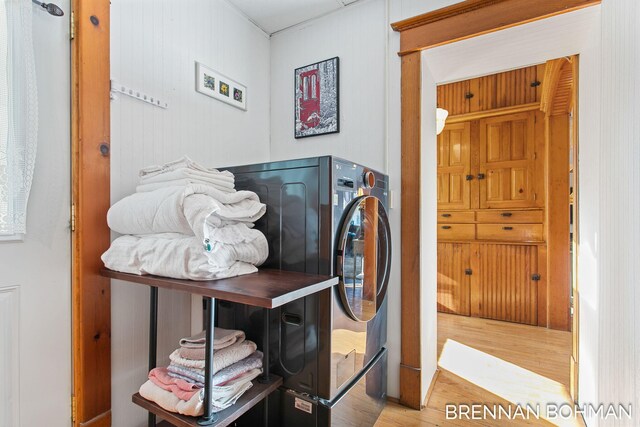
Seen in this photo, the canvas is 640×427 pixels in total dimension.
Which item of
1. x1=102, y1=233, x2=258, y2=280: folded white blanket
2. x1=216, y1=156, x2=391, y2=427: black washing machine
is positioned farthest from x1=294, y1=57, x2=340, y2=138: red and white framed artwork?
x1=102, y1=233, x2=258, y2=280: folded white blanket

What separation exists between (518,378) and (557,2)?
2.21m

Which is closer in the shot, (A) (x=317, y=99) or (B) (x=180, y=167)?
(B) (x=180, y=167)

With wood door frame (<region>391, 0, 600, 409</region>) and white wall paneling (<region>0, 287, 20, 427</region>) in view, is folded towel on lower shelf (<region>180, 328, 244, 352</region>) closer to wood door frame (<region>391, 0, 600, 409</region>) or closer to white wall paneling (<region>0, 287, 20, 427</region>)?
white wall paneling (<region>0, 287, 20, 427</region>)

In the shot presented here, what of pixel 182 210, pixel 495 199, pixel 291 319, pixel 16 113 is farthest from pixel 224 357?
pixel 495 199

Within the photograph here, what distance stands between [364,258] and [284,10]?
1721mm

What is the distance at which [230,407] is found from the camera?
3.76 feet

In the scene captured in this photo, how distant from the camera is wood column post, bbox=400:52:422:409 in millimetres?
1800

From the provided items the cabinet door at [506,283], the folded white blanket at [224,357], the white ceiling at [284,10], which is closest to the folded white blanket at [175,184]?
the folded white blanket at [224,357]

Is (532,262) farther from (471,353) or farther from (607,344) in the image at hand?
(607,344)

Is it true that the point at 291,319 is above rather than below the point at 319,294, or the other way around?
below

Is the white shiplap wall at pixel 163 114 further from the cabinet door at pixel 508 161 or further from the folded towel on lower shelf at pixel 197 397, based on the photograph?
the cabinet door at pixel 508 161

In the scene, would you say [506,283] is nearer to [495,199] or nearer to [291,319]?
[495,199]

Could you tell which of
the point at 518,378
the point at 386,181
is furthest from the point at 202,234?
the point at 518,378

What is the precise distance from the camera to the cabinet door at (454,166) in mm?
3492
